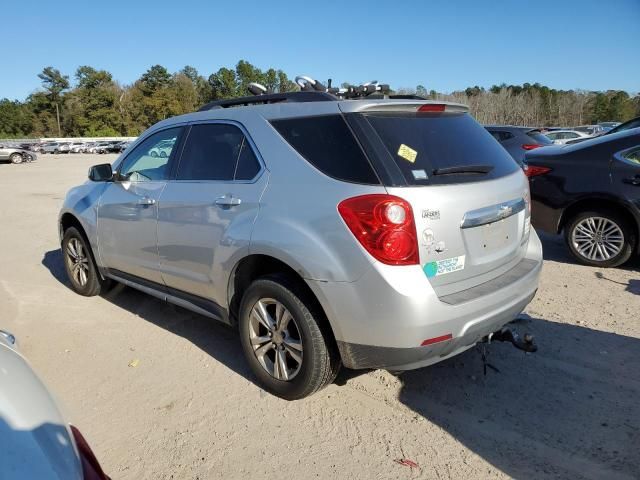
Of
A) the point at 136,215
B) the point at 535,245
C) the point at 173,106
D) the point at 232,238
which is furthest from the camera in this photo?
the point at 173,106

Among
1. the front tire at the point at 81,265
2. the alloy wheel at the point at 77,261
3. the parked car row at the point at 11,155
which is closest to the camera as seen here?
the front tire at the point at 81,265

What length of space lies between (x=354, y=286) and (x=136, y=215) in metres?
2.29

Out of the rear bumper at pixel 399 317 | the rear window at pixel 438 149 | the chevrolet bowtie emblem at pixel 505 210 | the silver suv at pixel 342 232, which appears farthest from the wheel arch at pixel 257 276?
the chevrolet bowtie emblem at pixel 505 210

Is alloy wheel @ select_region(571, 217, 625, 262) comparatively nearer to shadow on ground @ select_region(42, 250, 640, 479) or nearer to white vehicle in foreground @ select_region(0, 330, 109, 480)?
shadow on ground @ select_region(42, 250, 640, 479)

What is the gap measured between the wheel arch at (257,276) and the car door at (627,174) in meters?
4.20

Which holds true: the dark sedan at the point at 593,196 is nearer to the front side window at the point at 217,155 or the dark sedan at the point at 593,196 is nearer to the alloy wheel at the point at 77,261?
the front side window at the point at 217,155

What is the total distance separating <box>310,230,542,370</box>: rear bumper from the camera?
256 centimetres

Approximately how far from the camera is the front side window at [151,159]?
4043mm

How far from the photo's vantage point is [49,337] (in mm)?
4340

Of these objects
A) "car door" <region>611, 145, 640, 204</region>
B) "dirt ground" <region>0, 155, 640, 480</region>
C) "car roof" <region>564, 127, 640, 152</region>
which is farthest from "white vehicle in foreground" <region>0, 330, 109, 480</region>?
"car roof" <region>564, 127, 640, 152</region>

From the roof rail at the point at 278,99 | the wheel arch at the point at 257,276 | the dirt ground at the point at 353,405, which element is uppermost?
Answer: the roof rail at the point at 278,99

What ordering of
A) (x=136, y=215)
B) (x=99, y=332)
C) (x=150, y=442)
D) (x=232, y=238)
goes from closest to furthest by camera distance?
1. (x=150, y=442)
2. (x=232, y=238)
3. (x=136, y=215)
4. (x=99, y=332)

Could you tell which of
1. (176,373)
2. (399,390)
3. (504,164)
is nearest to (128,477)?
(176,373)

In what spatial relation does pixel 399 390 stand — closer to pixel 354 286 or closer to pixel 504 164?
pixel 354 286
